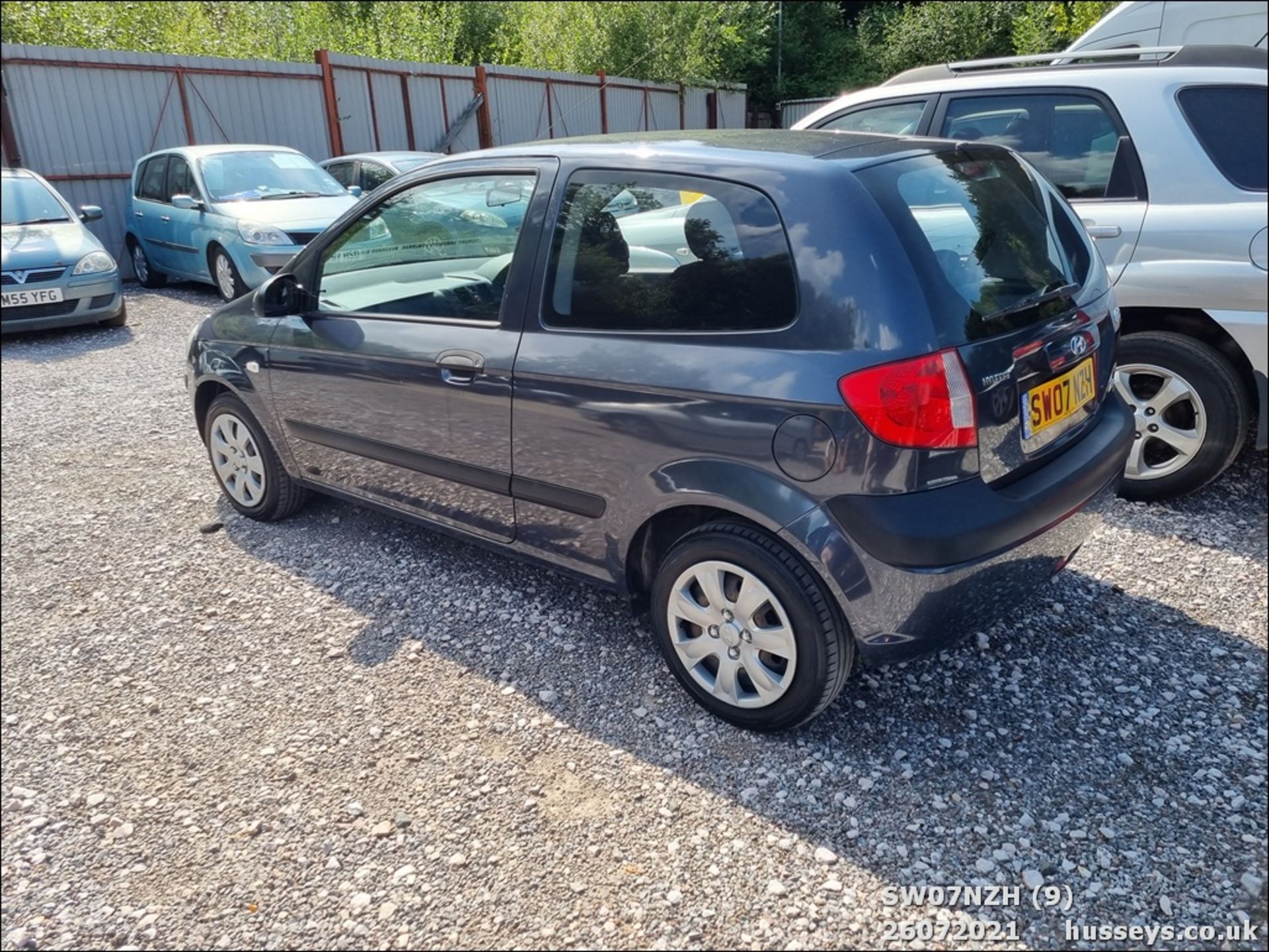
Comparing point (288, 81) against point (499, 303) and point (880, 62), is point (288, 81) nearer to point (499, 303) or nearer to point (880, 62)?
point (499, 303)

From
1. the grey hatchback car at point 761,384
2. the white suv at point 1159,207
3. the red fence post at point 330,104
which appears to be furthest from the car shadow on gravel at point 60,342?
the white suv at point 1159,207

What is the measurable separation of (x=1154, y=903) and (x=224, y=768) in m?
2.48

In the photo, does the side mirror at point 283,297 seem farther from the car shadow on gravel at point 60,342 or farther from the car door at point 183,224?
the car door at point 183,224

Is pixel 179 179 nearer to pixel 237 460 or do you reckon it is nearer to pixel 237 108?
pixel 237 108

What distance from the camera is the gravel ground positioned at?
87.4 inches

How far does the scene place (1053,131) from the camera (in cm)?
427

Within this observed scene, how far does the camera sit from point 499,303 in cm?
312

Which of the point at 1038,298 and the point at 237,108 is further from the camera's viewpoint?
the point at 237,108

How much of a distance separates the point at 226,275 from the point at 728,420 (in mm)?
8649

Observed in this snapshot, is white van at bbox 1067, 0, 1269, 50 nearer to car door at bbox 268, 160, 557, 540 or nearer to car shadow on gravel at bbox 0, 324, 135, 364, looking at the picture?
car door at bbox 268, 160, 557, 540

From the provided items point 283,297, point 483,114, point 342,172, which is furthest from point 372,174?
point 283,297

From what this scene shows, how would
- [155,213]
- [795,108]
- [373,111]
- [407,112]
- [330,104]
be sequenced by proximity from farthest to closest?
1. [795,108]
2. [407,112]
3. [373,111]
4. [330,104]
5. [155,213]

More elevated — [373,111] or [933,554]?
[373,111]

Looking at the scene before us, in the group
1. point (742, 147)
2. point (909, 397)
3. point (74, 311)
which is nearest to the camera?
point (909, 397)
